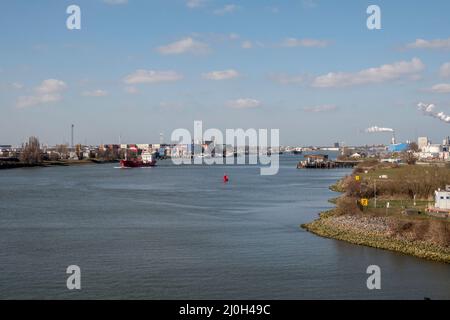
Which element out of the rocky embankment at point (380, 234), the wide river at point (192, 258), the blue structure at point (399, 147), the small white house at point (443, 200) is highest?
the blue structure at point (399, 147)

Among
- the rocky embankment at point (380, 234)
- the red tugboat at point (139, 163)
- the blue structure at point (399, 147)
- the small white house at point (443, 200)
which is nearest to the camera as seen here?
the rocky embankment at point (380, 234)

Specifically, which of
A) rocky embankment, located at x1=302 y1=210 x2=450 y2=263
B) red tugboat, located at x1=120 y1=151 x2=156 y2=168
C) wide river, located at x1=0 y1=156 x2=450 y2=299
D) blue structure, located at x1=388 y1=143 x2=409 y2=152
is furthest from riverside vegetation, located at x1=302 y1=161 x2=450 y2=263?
blue structure, located at x1=388 y1=143 x2=409 y2=152

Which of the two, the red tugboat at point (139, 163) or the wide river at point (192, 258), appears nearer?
the wide river at point (192, 258)

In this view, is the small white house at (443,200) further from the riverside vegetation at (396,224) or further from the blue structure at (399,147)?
the blue structure at (399,147)

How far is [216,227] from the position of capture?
9117 millimetres

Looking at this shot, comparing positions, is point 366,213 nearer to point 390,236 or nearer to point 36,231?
point 390,236

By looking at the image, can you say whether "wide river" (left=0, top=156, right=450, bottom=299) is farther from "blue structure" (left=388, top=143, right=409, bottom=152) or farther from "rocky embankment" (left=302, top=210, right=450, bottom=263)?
"blue structure" (left=388, top=143, right=409, bottom=152)

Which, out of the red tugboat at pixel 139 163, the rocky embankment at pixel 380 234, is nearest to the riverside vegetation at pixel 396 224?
the rocky embankment at pixel 380 234

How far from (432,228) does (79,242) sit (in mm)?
4586

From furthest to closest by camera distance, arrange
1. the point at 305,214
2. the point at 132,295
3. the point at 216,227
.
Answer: the point at 305,214 → the point at 216,227 → the point at 132,295

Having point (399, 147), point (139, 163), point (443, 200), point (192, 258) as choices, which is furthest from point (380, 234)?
point (399, 147)

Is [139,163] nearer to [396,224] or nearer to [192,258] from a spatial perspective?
[396,224]

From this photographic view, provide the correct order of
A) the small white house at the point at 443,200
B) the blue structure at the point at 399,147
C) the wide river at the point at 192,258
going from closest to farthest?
the wide river at the point at 192,258 → the small white house at the point at 443,200 → the blue structure at the point at 399,147
